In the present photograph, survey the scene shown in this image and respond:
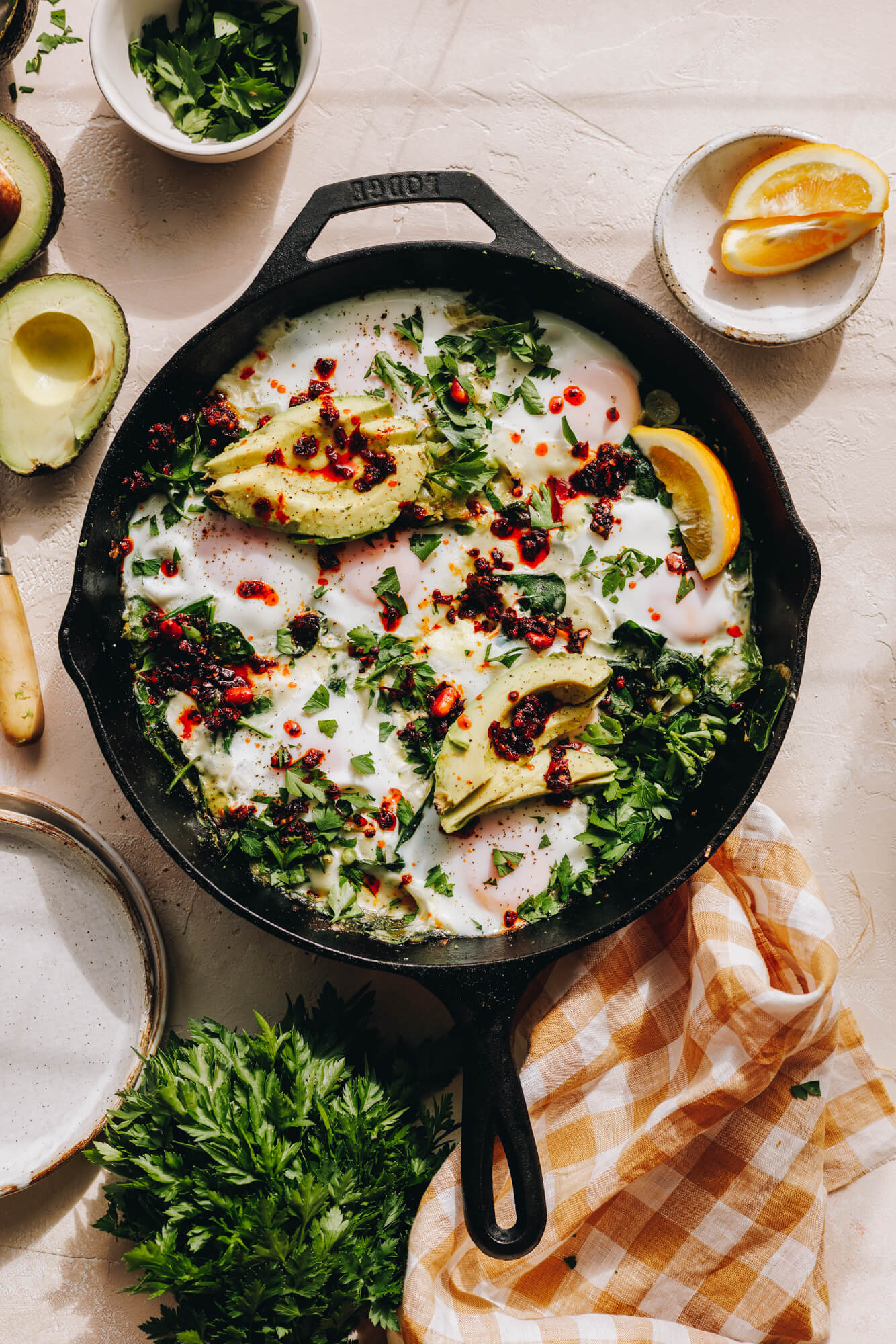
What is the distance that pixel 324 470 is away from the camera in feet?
9.76

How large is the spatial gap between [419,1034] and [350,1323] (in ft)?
2.82

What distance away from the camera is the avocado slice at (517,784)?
2.89 metres

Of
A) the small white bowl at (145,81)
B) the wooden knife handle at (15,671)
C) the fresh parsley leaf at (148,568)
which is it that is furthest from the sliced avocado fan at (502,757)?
the small white bowl at (145,81)

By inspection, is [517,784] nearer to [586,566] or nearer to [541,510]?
[586,566]

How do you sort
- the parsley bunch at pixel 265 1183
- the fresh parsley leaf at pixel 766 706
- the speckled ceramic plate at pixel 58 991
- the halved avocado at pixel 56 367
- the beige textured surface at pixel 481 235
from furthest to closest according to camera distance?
the beige textured surface at pixel 481 235, the speckled ceramic plate at pixel 58 991, the halved avocado at pixel 56 367, the fresh parsley leaf at pixel 766 706, the parsley bunch at pixel 265 1183

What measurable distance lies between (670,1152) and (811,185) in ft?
10.3

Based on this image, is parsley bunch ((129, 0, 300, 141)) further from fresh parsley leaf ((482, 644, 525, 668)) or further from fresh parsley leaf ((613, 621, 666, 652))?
fresh parsley leaf ((613, 621, 666, 652))

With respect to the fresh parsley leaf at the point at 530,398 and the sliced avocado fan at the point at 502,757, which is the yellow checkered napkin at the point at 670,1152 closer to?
the sliced avocado fan at the point at 502,757

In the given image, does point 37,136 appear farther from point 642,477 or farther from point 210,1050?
point 210,1050

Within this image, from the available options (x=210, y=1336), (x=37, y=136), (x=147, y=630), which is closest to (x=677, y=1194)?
(x=210, y=1336)

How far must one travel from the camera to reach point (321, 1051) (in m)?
2.94

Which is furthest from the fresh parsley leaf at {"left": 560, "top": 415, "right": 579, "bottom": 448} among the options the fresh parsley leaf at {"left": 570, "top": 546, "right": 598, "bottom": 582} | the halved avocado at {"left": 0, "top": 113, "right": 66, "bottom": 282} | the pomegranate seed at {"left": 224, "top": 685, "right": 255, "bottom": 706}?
the halved avocado at {"left": 0, "top": 113, "right": 66, "bottom": 282}

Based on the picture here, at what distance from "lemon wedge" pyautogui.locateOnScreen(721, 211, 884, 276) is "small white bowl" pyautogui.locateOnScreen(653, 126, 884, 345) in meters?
0.06

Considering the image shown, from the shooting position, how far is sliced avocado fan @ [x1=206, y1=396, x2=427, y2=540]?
2904 millimetres
